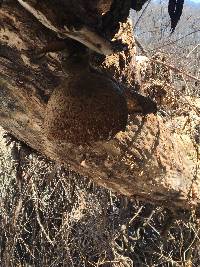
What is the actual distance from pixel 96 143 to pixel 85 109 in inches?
25.2

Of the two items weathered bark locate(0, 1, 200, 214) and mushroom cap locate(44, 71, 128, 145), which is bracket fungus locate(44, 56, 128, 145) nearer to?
mushroom cap locate(44, 71, 128, 145)

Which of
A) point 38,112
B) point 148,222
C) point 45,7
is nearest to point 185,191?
point 38,112

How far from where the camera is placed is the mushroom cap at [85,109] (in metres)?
0.89

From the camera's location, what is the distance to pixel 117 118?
3.11 ft

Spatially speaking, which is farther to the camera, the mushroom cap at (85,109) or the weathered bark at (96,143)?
the weathered bark at (96,143)

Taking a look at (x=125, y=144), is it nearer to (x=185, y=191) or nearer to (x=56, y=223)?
(x=185, y=191)

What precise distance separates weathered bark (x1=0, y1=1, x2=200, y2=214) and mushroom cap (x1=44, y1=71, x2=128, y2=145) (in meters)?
0.31

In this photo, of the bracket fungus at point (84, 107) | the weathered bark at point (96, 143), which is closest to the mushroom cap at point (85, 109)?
the bracket fungus at point (84, 107)

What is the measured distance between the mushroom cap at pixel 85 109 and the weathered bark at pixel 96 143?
0.31 m

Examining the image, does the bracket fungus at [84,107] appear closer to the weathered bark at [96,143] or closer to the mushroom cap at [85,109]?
the mushroom cap at [85,109]

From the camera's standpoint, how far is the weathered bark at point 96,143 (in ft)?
4.32

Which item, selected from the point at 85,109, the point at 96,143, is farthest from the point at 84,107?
the point at 96,143

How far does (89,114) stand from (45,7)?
0.22 m

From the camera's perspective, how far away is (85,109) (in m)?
0.90
